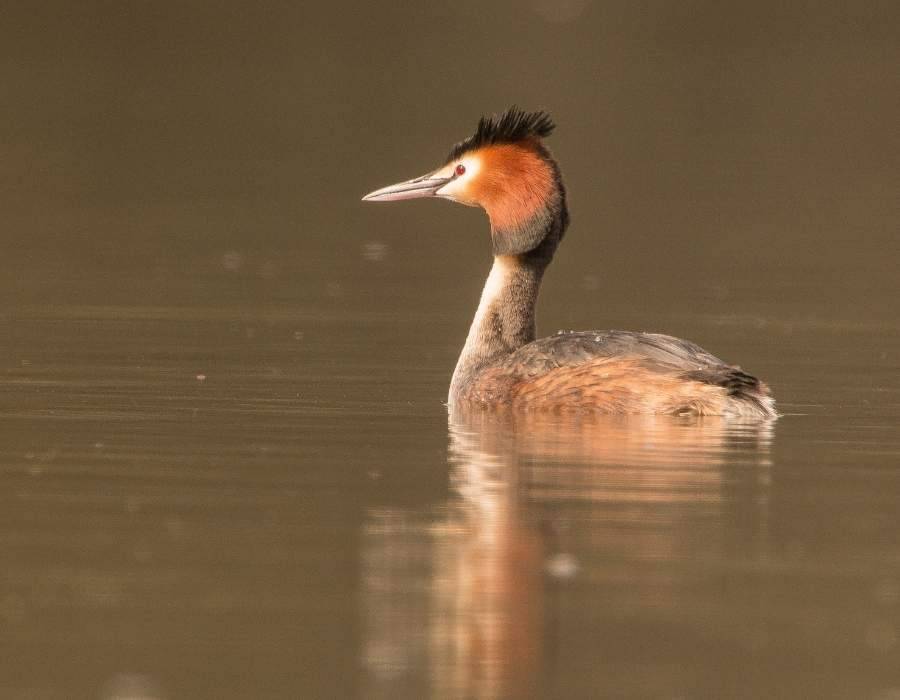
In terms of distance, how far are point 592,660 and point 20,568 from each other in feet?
7.50

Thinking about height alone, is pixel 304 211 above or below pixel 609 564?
above

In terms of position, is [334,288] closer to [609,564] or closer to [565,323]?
[565,323]

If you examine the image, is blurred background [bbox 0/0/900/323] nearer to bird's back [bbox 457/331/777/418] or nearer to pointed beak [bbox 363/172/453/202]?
pointed beak [bbox 363/172/453/202]

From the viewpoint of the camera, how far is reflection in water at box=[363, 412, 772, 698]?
8.07 metres

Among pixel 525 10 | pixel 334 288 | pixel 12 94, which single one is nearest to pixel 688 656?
A: pixel 334 288

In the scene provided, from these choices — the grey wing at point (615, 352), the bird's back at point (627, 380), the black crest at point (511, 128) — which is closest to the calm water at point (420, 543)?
the bird's back at point (627, 380)

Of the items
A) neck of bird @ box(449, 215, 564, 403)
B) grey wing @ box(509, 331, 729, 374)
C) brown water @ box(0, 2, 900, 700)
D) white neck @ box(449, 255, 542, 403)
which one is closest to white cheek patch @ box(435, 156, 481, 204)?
neck of bird @ box(449, 215, 564, 403)

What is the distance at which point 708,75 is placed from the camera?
161 feet

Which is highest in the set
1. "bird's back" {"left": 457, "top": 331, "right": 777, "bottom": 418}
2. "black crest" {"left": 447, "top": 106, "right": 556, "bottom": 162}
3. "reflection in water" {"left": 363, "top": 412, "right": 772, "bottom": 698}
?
"black crest" {"left": 447, "top": 106, "right": 556, "bottom": 162}

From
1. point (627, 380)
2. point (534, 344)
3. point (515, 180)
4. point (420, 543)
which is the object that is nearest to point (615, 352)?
point (627, 380)

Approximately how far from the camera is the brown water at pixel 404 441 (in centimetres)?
816

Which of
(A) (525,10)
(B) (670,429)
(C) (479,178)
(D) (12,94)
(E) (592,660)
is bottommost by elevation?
(E) (592,660)

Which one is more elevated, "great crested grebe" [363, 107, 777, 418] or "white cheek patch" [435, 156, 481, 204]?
"white cheek patch" [435, 156, 481, 204]

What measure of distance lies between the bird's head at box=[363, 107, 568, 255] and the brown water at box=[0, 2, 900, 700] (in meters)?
1.07
